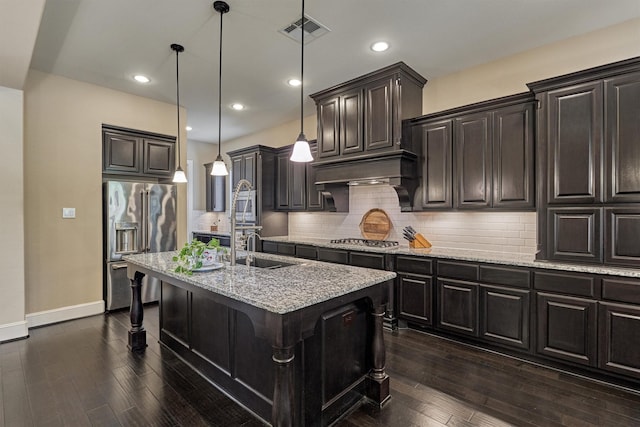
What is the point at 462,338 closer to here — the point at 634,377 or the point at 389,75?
the point at 634,377

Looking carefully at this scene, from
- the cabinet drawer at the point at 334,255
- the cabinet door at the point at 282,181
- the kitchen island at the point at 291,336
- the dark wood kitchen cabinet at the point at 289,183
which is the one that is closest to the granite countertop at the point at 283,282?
the kitchen island at the point at 291,336

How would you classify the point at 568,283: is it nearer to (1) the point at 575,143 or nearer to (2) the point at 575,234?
(2) the point at 575,234

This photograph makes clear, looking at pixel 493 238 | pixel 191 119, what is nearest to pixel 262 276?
pixel 493 238

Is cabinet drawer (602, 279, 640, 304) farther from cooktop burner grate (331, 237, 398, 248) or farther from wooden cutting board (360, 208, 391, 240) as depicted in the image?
wooden cutting board (360, 208, 391, 240)

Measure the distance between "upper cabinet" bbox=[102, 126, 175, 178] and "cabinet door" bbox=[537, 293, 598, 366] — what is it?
492cm

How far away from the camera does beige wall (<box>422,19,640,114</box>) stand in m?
2.75

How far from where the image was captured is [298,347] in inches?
69.5

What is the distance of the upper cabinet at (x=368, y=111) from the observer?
11.6 feet

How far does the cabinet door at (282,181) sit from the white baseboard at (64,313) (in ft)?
9.42

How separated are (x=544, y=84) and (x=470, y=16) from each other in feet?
2.84

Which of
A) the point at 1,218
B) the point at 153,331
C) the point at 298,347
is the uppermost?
the point at 1,218

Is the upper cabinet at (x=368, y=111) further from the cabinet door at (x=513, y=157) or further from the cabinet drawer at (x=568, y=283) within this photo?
the cabinet drawer at (x=568, y=283)

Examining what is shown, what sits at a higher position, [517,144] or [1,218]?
[517,144]

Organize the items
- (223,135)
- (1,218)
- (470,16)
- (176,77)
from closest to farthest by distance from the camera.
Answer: (470,16)
(1,218)
(176,77)
(223,135)
